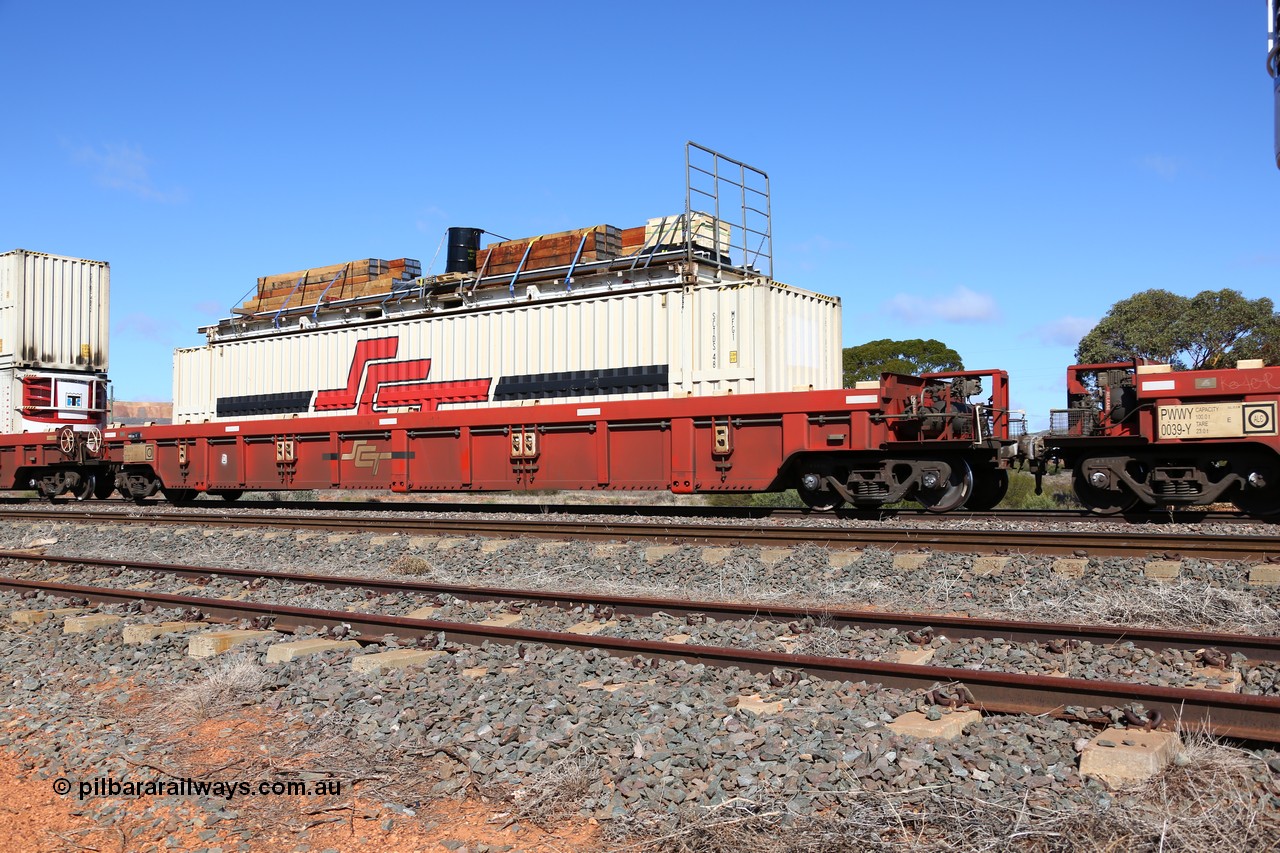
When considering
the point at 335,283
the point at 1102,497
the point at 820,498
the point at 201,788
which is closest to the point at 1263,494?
the point at 1102,497

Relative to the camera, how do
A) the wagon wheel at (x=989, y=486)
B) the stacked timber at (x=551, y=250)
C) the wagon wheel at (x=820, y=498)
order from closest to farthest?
the wagon wheel at (x=820, y=498), the wagon wheel at (x=989, y=486), the stacked timber at (x=551, y=250)

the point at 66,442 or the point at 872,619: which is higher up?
the point at 66,442

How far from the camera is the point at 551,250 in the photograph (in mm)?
17875

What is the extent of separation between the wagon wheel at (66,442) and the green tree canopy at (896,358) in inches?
1447

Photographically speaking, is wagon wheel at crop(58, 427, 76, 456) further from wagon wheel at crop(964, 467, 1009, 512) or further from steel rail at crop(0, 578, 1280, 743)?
wagon wheel at crop(964, 467, 1009, 512)

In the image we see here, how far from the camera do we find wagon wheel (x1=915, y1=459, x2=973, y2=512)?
1359 cm

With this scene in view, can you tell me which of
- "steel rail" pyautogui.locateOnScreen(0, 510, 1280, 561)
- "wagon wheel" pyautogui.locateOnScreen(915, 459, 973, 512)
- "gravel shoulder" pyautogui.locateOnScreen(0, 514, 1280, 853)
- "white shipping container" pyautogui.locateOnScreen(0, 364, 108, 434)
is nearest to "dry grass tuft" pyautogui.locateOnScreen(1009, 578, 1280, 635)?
"steel rail" pyautogui.locateOnScreen(0, 510, 1280, 561)

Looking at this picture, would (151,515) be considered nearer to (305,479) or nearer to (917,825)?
(305,479)

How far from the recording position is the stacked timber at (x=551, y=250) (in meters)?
17.4

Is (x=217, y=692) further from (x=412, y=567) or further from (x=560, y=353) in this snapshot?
(x=560, y=353)

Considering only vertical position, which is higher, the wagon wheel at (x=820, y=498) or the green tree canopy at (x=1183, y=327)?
the green tree canopy at (x=1183, y=327)

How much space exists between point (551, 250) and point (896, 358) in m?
38.5

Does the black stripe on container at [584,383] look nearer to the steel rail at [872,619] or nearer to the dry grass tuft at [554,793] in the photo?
the steel rail at [872,619]

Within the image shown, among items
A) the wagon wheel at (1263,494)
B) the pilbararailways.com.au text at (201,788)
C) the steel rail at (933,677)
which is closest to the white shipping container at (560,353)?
the wagon wheel at (1263,494)
